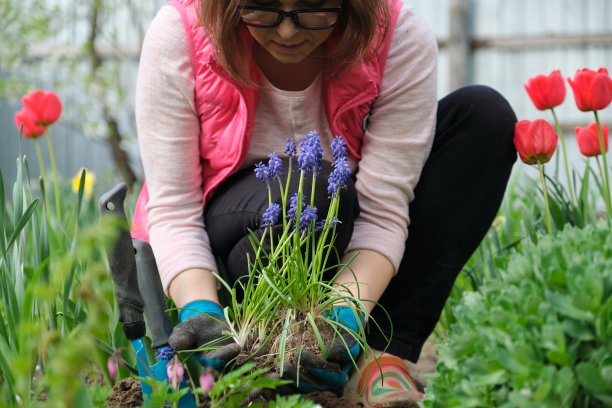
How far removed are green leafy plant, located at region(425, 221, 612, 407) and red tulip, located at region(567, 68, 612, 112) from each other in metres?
0.77

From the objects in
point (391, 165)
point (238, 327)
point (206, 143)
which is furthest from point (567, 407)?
point (206, 143)

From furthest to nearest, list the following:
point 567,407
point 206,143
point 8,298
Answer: point 206,143 < point 8,298 < point 567,407

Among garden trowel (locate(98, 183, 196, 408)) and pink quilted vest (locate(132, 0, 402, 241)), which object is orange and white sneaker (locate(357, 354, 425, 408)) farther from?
Result: pink quilted vest (locate(132, 0, 402, 241))

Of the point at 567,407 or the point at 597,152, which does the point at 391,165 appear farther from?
the point at 567,407

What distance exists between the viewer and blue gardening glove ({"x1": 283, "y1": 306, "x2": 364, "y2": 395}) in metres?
1.46

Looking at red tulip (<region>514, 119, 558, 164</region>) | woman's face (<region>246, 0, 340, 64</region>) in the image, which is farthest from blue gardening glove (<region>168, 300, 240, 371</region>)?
red tulip (<region>514, 119, 558, 164</region>)

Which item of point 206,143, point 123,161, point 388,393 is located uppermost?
point 206,143


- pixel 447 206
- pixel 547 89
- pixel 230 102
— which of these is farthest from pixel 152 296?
pixel 547 89

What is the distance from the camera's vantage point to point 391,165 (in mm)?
1870

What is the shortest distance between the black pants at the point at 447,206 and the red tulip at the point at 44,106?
58cm

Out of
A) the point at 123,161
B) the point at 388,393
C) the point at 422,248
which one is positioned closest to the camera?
the point at 388,393

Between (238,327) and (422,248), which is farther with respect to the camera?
(422,248)

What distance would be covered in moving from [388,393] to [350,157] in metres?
0.52

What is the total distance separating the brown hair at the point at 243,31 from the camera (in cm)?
165
